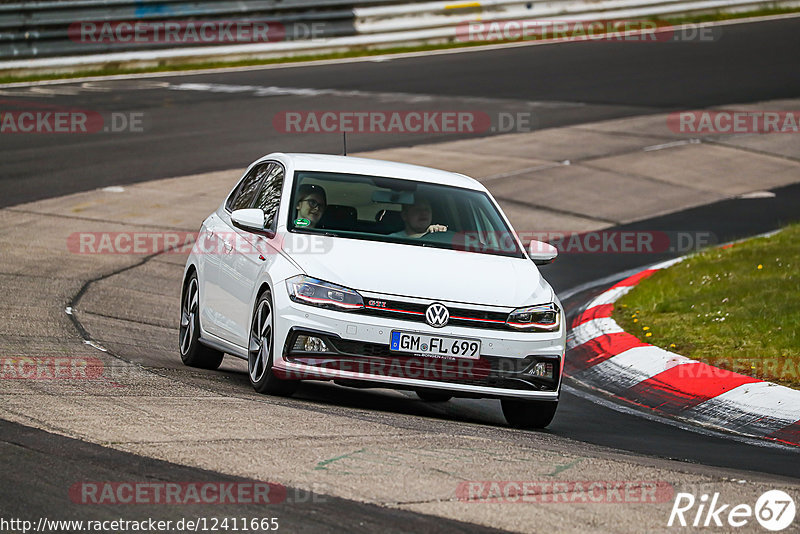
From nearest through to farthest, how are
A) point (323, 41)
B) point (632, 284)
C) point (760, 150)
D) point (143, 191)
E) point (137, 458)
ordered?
point (137, 458) → point (632, 284) → point (143, 191) → point (760, 150) → point (323, 41)

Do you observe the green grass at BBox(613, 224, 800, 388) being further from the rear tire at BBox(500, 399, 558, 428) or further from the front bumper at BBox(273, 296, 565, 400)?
the front bumper at BBox(273, 296, 565, 400)

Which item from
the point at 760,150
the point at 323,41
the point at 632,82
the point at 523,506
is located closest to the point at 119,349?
the point at 523,506

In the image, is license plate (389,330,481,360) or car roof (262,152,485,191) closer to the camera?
license plate (389,330,481,360)

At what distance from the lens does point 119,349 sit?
31.2 feet

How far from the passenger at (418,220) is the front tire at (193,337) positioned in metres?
1.83

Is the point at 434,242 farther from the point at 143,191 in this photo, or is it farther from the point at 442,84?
the point at 442,84

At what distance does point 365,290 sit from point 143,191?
999cm

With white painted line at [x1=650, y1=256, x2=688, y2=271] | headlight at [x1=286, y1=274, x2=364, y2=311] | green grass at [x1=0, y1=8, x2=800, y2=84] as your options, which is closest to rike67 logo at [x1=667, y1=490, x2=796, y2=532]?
headlight at [x1=286, y1=274, x2=364, y2=311]

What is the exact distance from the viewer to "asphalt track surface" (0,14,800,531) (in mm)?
6105

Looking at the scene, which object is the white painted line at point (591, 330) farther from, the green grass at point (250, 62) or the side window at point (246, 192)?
the green grass at point (250, 62)

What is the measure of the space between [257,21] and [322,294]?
2302 cm

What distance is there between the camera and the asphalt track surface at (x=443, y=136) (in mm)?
6105

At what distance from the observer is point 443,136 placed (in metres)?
21.8

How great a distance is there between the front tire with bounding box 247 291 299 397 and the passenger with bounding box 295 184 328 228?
26.3 inches
